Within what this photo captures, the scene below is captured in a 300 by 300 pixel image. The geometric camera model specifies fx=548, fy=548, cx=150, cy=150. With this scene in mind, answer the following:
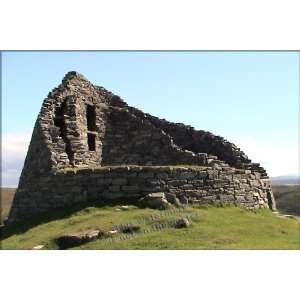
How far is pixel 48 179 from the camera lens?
23.5m

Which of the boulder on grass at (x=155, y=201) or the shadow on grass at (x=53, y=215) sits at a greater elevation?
the boulder on grass at (x=155, y=201)

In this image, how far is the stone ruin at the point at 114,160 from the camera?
71.6ft

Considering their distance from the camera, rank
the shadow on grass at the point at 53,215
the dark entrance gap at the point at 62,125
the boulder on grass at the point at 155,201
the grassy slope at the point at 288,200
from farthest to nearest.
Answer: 1. the grassy slope at the point at 288,200
2. the dark entrance gap at the point at 62,125
3. the shadow on grass at the point at 53,215
4. the boulder on grass at the point at 155,201

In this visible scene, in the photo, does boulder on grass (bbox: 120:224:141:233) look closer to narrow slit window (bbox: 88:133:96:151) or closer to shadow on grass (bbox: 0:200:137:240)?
shadow on grass (bbox: 0:200:137:240)

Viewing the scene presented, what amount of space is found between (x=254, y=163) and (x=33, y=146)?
11.5 m

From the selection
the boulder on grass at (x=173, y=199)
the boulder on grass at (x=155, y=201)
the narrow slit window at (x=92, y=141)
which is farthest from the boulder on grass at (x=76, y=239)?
the narrow slit window at (x=92, y=141)

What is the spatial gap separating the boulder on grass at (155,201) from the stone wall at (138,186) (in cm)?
54

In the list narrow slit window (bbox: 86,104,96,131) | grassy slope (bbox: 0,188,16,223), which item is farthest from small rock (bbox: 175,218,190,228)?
grassy slope (bbox: 0,188,16,223)

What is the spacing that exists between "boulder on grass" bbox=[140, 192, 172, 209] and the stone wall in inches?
21.3

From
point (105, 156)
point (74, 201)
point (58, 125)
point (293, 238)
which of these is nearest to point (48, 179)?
point (74, 201)

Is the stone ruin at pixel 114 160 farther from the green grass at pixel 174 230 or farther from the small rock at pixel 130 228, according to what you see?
the small rock at pixel 130 228

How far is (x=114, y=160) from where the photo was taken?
98.9 ft

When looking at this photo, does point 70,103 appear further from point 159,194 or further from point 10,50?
point 10,50

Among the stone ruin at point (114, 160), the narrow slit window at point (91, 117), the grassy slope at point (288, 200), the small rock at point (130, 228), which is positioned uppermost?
the narrow slit window at point (91, 117)
